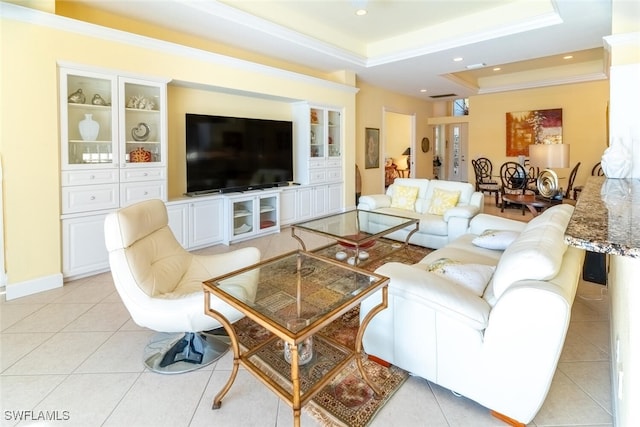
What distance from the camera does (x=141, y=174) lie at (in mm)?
3760

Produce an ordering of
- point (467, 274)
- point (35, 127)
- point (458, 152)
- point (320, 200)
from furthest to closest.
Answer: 1. point (458, 152)
2. point (320, 200)
3. point (35, 127)
4. point (467, 274)

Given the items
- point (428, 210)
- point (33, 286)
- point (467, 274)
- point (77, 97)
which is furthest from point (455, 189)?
point (33, 286)

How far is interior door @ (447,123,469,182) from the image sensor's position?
10.3m

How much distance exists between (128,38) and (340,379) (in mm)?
3836

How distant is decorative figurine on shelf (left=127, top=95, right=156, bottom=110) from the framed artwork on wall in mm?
4515

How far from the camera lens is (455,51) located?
193 inches

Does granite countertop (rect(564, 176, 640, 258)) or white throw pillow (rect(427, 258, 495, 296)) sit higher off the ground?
granite countertop (rect(564, 176, 640, 258))

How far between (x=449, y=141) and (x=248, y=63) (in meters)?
8.05

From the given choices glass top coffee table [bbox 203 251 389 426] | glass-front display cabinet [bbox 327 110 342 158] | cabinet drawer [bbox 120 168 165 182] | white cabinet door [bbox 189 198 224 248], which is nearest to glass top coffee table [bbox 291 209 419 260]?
glass top coffee table [bbox 203 251 389 426]

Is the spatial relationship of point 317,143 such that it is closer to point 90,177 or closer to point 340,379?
point 90,177

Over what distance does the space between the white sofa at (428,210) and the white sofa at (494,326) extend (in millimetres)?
1806

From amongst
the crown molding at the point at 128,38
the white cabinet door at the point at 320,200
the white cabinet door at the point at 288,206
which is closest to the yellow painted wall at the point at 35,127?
the crown molding at the point at 128,38

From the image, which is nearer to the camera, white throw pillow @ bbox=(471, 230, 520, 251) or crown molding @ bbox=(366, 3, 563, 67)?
white throw pillow @ bbox=(471, 230, 520, 251)

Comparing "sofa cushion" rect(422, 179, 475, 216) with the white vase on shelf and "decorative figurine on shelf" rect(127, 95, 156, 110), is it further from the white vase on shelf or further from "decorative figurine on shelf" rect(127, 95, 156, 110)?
the white vase on shelf
